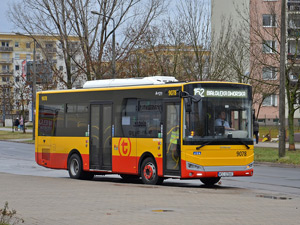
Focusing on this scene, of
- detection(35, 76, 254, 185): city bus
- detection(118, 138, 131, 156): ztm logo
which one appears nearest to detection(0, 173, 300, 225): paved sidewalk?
detection(35, 76, 254, 185): city bus

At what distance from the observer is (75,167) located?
870 inches

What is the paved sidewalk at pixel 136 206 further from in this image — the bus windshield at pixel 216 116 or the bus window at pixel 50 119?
the bus window at pixel 50 119

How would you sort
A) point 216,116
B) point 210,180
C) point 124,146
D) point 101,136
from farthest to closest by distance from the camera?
point 101,136, point 124,146, point 210,180, point 216,116

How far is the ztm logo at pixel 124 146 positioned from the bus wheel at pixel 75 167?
2.27m

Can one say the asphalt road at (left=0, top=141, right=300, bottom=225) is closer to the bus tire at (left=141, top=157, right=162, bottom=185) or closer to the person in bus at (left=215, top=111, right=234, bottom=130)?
the person in bus at (left=215, top=111, right=234, bottom=130)

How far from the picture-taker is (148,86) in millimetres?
19219

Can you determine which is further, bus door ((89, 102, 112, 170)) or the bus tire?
bus door ((89, 102, 112, 170))

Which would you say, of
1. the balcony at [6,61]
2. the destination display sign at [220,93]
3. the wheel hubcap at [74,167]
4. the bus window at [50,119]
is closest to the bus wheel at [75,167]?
the wheel hubcap at [74,167]

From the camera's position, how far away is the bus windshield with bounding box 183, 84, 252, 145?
58.2 feet

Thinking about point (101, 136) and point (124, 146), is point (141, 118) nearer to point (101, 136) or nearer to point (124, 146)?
point (124, 146)

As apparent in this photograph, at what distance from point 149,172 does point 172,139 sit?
130cm

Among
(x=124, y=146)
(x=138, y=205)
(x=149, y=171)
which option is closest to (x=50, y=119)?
(x=124, y=146)

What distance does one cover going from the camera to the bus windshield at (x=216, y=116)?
58.2 ft

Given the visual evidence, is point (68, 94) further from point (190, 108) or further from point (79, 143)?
point (190, 108)
